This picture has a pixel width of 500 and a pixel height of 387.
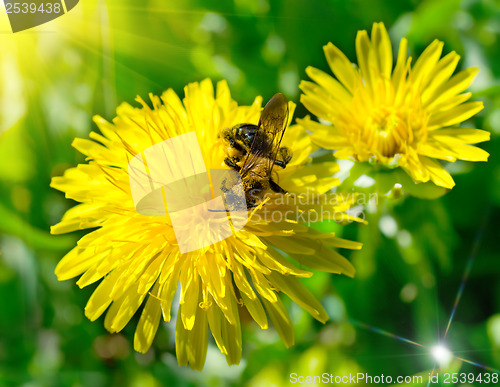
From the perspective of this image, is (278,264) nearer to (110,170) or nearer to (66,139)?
(110,170)

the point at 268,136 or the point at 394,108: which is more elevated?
the point at 394,108

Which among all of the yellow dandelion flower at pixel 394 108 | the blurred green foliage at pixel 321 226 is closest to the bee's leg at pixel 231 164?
the yellow dandelion flower at pixel 394 108

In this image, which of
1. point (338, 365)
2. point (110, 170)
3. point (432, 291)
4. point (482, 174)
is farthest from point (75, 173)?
point (482, 174)

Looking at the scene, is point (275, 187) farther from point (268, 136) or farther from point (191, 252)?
point (191, 252)

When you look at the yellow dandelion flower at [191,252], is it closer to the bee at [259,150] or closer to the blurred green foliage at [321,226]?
the bee at [259,150]

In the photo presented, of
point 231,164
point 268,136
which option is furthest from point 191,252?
point 268,136

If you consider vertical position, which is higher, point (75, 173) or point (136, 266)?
point (75, 173)
